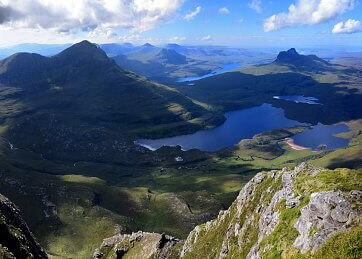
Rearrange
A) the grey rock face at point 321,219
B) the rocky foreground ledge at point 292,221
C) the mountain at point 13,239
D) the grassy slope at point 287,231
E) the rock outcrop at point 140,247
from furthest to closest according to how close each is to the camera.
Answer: the rock outcrop at point 140,247, the mountain at point 13,239, the grey rock face at point 321,219, the rocky foreground ledge at point 292,221, the grassy slope at point 287,231

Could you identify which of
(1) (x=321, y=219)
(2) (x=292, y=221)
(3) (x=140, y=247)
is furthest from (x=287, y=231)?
(3) (x=140, y=247)

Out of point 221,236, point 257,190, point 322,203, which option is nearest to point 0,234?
point 221,236

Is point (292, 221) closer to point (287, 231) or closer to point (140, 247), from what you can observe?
point (287, 231)

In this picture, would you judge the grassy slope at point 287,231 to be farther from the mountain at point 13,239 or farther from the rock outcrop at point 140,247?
the mountain at point 13,239

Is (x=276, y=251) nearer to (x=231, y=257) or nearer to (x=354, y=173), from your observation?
(x=354, y=173)

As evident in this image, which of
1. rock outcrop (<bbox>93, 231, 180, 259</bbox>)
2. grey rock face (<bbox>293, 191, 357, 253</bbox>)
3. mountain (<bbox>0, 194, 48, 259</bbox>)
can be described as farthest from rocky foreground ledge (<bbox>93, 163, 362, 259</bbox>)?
mountain (<bbox>0, 194, 48, 259</bbox>)

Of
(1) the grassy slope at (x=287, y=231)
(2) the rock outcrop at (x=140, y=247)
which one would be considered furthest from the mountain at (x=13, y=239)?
(1) the grassy slope at (x=287, y=231)

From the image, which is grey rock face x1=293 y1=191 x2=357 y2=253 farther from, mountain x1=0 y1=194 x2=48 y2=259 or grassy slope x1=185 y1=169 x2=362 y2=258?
mountain x1=0 y1=194 x2=48 y2=259
